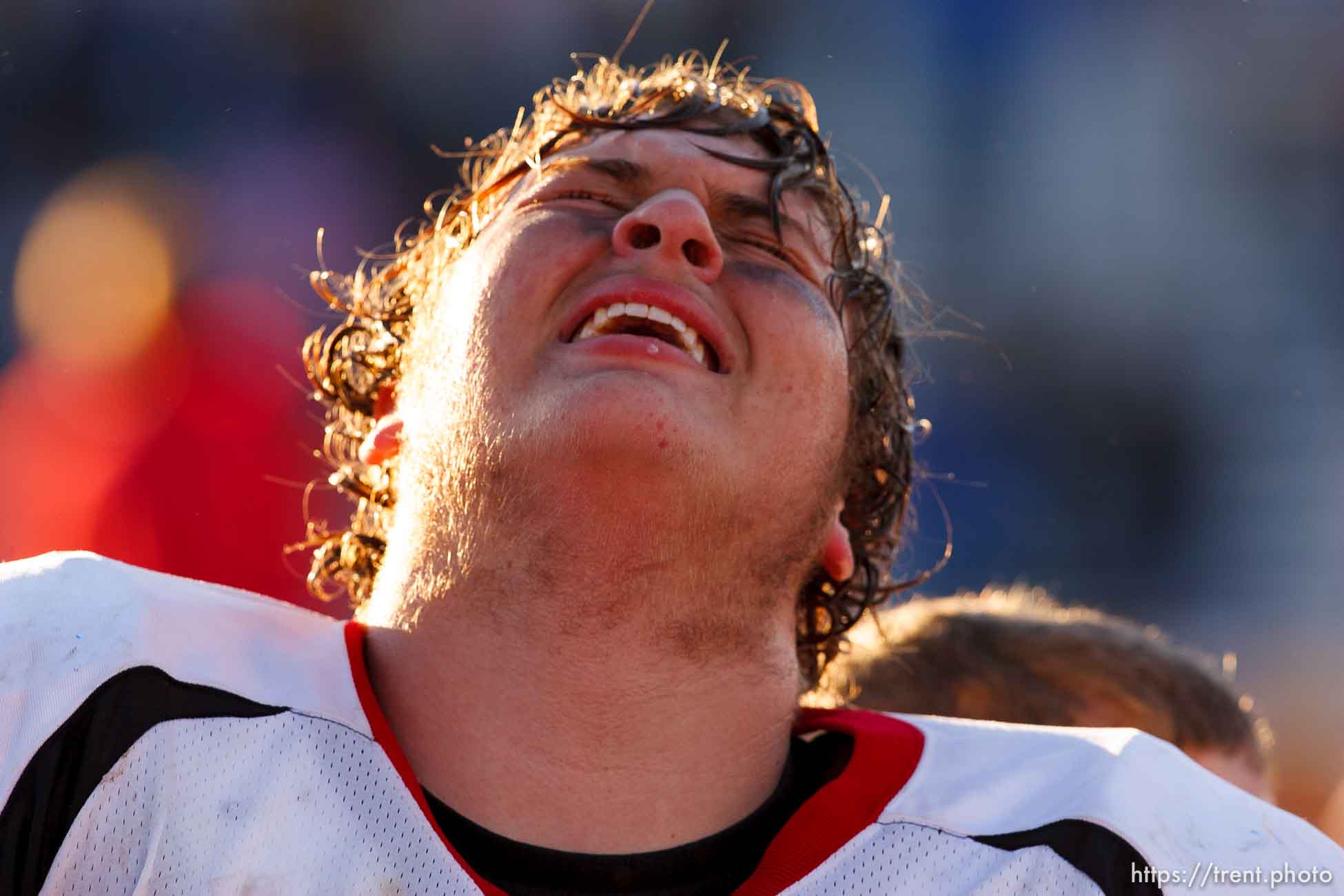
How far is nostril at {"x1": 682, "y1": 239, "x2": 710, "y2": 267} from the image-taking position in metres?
1.81

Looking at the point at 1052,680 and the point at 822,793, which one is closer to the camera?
the point at 822,793

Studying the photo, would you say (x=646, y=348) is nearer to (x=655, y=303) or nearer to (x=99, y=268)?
(x=655, y=303)

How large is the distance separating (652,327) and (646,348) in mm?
145

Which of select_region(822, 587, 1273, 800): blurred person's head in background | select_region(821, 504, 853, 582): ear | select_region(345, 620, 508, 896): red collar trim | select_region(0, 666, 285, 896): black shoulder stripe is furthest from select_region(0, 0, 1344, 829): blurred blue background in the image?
select_region(0, 666, 285, 896): black shoulder stripe

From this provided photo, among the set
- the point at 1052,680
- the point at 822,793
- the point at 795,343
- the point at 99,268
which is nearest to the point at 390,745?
the point at 822,793

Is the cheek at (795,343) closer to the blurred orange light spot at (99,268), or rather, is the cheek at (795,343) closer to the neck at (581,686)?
the neck at (581,686)

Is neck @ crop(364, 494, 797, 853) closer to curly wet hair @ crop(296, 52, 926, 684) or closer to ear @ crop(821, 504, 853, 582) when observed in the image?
ear @ crop(821, 504, 853, 582)

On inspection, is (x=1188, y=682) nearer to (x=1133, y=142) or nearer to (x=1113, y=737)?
(x=1113, y=737)

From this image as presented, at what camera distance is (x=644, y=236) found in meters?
1.81

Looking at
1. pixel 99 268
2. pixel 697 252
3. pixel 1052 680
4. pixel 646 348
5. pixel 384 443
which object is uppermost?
pixel 697 252

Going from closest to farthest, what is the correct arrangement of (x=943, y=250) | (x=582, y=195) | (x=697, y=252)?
(x=697, y=252)
(x=582, y=195)
(x=943, y=250)

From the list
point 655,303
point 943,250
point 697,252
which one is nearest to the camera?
point 655,303

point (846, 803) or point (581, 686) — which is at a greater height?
point (581, 686)

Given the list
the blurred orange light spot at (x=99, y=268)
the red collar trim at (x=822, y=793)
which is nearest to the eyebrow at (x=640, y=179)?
the red collar trim at (x=822, y=793)
